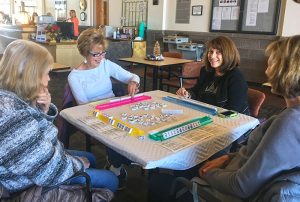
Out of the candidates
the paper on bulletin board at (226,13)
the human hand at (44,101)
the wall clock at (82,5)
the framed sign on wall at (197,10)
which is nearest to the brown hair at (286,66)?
the human hand at (44,101)

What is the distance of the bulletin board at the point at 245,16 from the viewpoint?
5.12 metres

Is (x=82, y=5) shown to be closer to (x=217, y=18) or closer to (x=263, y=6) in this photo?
(x=217, y=18)

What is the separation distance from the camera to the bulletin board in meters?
5.12

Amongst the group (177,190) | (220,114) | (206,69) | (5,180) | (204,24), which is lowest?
(177,190)

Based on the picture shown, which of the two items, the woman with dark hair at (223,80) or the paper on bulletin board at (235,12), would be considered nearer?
the woman with dark hair at (223,80)

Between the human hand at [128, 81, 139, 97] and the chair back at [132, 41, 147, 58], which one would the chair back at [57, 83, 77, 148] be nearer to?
the human hand at [128, 81, 139, 97]

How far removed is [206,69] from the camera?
2.25 m

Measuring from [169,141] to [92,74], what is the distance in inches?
41.0

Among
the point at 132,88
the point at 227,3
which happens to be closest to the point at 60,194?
the point at 132,88

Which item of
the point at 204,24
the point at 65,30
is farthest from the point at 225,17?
the point at 65,30

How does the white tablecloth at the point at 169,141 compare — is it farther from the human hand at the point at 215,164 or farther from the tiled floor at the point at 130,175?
the tiled floor at the point at 130,175

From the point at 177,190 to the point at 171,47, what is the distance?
226 inches

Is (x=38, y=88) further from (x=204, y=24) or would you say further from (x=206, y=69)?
(x=204, y=24)

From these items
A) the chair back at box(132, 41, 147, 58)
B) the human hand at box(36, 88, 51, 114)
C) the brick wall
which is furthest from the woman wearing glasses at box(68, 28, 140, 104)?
the brick wall
